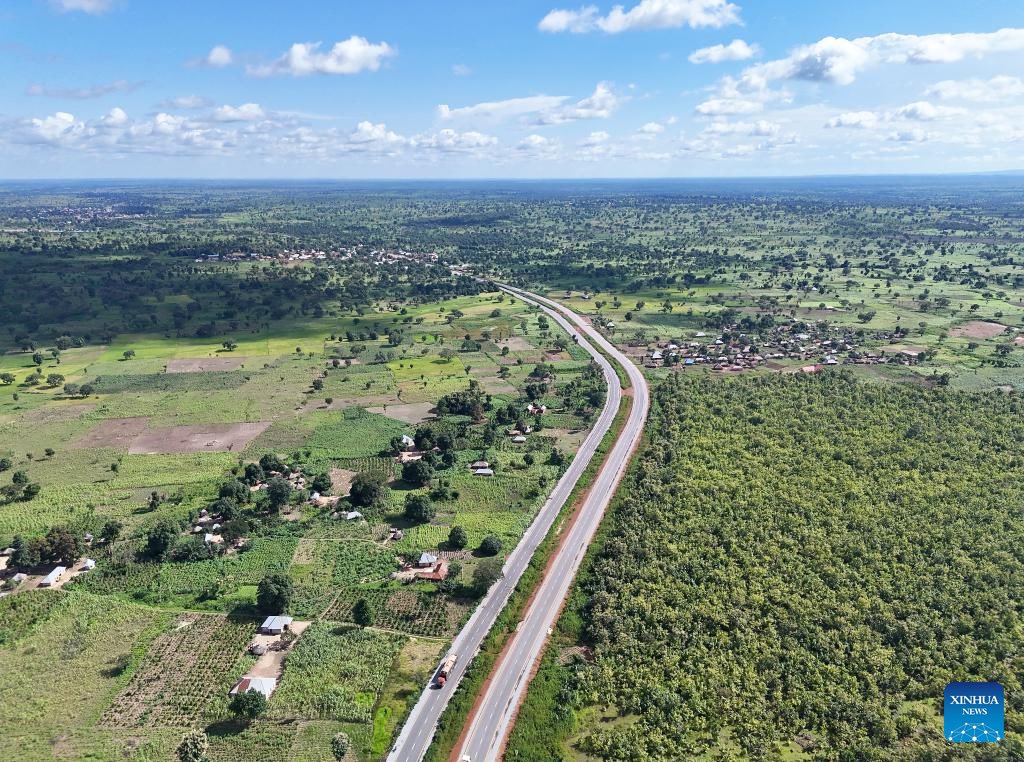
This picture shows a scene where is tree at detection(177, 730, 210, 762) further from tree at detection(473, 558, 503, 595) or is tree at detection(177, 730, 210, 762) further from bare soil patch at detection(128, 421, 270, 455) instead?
bare soil patch at detection(128, 421, 270, 455)

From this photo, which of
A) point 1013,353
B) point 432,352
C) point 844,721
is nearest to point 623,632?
point 844,721

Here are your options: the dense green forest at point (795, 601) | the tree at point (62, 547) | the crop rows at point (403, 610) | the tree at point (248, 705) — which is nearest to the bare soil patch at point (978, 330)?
the dense green forest at point (795, 601)

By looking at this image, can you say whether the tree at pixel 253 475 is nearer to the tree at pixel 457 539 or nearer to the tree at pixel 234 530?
the tree at pixel 234 530

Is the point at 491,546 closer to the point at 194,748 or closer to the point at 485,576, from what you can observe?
the point at 485,576

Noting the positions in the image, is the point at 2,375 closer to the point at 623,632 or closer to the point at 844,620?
the point at 623,632

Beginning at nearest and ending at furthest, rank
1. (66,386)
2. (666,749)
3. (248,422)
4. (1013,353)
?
(666,749)
(248,422)
(66,386)
(1013,353)

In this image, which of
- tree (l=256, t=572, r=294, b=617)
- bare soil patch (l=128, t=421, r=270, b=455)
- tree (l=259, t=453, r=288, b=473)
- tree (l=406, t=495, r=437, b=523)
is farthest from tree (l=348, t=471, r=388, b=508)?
bare soil patch (l=128, t=421, r=270, b=455)
